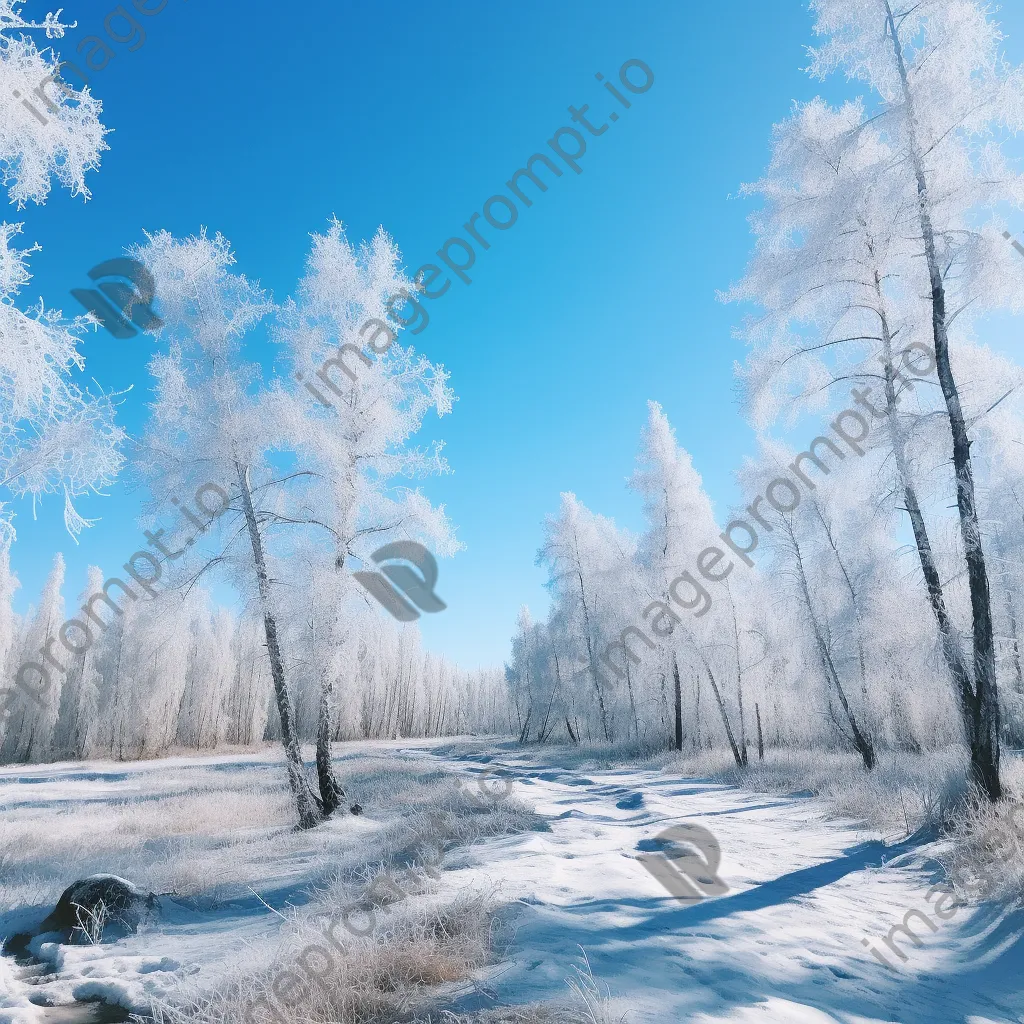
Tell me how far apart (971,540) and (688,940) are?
236 inches

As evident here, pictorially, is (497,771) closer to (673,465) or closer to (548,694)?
(673,465)

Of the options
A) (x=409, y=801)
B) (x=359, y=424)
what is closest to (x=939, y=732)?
(x=409, y=801)

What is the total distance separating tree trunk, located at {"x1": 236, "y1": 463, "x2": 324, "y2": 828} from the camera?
31.9 ft

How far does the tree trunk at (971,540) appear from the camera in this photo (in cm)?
666

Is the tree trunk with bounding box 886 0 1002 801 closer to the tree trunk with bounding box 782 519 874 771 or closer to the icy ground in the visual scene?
the icy ground

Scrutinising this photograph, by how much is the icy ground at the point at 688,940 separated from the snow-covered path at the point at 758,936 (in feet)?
0.04

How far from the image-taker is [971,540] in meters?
6.90

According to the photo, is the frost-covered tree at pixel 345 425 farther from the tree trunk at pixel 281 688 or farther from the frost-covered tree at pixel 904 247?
the frost-covered tree at pixel 904 247

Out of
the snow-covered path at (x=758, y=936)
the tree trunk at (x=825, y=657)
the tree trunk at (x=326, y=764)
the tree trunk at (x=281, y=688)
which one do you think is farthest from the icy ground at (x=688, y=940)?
the tree trunk at (x=825, y=657)

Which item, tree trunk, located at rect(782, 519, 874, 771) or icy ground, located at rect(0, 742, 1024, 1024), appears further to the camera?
tree trunk, located at rect(782, 519, 874, 771)

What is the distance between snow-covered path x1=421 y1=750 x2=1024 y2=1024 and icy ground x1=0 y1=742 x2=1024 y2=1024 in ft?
0.04

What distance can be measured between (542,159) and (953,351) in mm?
6762

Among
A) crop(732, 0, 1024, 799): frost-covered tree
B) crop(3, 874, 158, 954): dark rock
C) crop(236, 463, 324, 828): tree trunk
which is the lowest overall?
crop(3, 874, 158, 954): dark rock

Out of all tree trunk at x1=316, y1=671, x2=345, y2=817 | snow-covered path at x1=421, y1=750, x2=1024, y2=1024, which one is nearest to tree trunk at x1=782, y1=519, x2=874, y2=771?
snow-covered path at x1=421, y1=750, x2=1024, y2=1024
